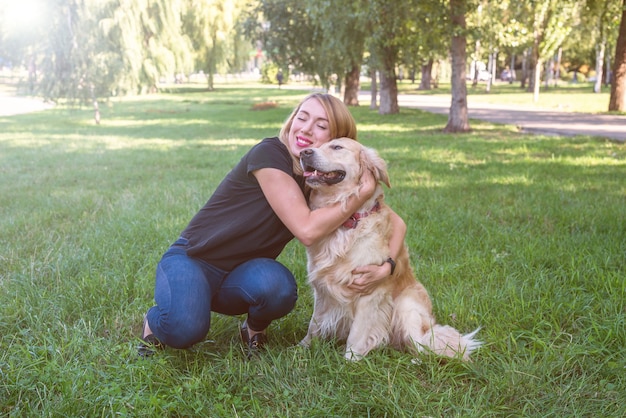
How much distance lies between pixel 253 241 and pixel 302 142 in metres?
0.61

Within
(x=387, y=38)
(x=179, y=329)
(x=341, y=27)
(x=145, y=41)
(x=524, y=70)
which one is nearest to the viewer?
(x=179, y=329)

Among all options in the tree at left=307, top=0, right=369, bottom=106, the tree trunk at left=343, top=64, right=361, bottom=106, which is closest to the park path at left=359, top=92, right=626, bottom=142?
the tree at left=307, top=0, right=369, bottom=106

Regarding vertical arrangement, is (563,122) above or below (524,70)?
below

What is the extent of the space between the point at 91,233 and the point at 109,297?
5.84 ft

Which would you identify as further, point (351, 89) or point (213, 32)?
point (213, 32)

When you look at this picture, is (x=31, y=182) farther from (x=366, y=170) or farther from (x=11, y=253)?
(x=366, y=170)

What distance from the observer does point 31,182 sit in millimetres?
8234

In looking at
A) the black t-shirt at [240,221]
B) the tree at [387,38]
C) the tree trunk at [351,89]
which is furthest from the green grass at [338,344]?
the tree trunk at [351,89]

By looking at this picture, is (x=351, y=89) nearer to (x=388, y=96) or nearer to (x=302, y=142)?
(x=388, y=96)

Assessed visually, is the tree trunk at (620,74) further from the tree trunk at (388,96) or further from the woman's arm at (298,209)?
the woman's arm at (298,209)

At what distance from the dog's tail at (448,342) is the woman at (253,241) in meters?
0.41

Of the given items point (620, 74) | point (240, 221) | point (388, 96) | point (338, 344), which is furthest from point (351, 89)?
point (240, 221)

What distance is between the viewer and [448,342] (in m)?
2.93

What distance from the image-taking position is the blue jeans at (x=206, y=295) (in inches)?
111
